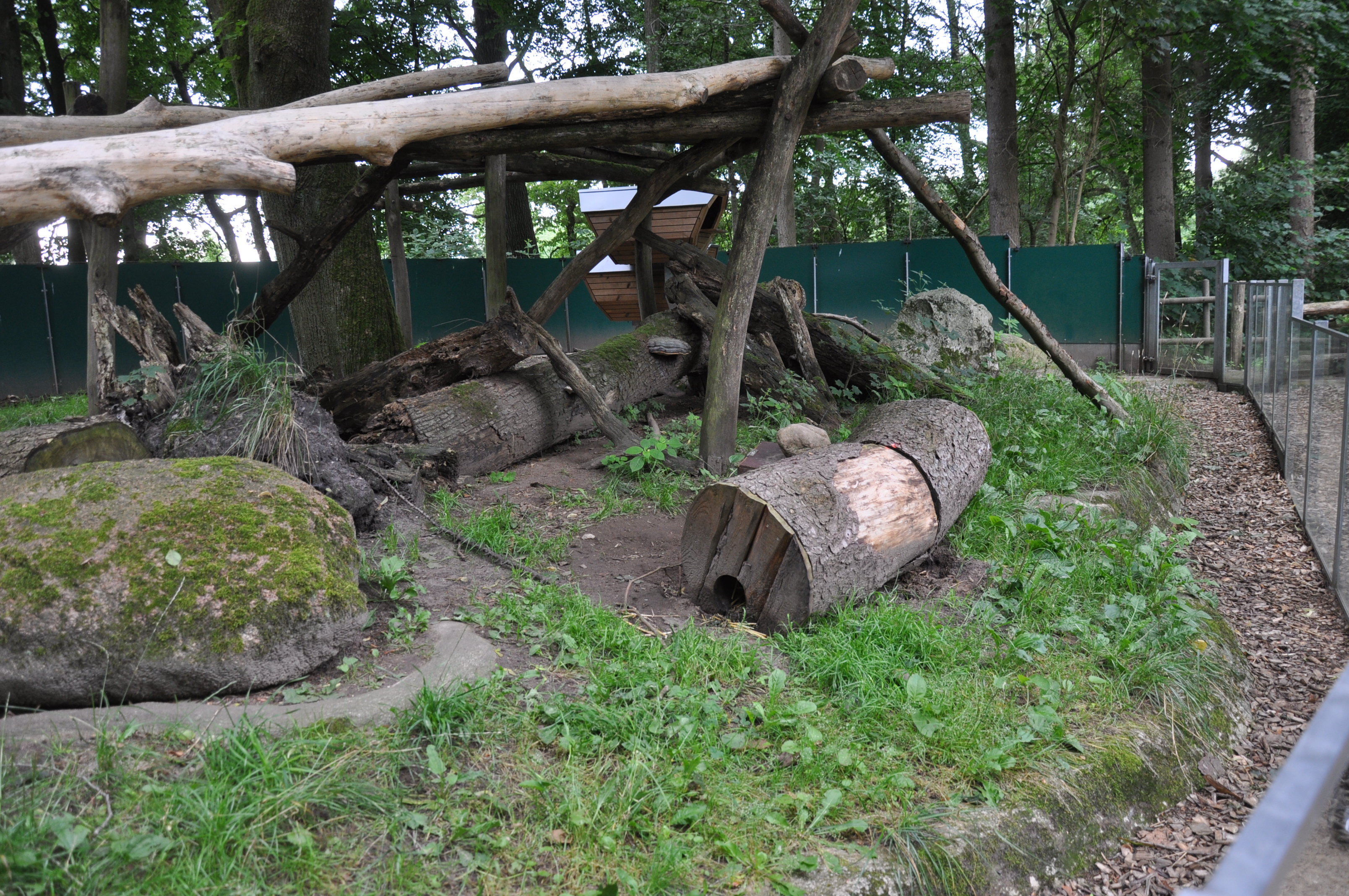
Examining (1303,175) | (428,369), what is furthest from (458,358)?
(1303,175)

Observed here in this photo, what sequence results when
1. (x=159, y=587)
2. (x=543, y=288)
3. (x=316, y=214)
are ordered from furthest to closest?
(x=543, y=288), (x=316, y=214), (x=159, y=587)

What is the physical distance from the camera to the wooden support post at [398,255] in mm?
8516

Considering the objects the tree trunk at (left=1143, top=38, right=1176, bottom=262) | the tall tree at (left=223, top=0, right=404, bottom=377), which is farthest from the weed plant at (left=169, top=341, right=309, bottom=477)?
the tree trunk at (left=1143, top=38, right=1176, bottom=262)

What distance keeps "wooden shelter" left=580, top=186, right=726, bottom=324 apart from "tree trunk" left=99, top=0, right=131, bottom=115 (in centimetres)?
393

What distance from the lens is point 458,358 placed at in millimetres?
6133

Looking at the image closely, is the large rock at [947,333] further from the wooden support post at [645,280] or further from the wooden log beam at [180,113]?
the wooden log beam at [180,113]

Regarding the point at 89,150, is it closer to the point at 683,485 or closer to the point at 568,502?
the point at 568,502

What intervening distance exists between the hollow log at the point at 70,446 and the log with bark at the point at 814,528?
256 centimetres

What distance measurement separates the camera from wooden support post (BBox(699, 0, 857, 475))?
5.64 m

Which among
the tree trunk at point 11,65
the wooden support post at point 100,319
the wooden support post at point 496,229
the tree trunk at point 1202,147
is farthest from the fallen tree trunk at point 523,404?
the tree trunk at point 1202,147

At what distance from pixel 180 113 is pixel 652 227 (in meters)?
4.89

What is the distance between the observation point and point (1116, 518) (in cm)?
525

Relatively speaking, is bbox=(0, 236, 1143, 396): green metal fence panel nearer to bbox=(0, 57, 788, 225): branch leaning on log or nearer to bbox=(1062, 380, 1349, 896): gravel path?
bbox=(1062, 380, 1349, 896): gravel path

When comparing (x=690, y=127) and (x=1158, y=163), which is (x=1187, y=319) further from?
(x=690, y=127)
